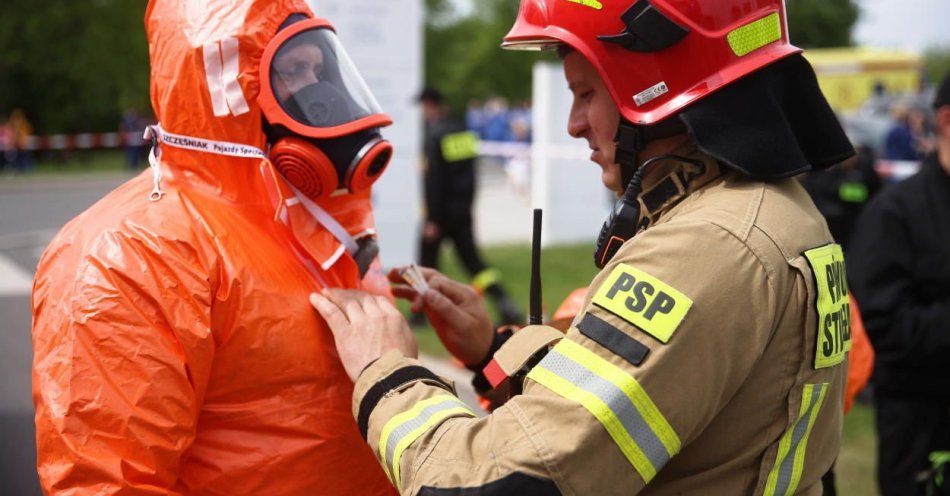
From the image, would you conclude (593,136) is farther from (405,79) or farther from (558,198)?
(558,198)

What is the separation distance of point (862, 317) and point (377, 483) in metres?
2.14

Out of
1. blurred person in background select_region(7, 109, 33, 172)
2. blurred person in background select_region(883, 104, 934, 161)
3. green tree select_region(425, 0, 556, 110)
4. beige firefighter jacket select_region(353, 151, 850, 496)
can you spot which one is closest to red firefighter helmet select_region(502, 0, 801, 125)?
beige firefighter jacket select_region(353, 151, 850, 496)

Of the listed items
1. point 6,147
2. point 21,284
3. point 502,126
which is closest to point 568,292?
point 21,284

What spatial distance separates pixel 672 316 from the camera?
153cm

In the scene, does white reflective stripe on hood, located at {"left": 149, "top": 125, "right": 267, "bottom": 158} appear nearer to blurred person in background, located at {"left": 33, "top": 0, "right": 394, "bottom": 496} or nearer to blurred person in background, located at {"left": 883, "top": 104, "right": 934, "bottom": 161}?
blurred person in background, located at {"left": 33, "top": 0, "right": 394, "bottom": 496}

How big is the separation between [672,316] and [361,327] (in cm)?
73

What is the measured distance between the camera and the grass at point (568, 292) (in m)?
4.94

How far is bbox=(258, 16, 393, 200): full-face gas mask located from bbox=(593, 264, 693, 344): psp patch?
2.65ft

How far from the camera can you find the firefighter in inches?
60.2

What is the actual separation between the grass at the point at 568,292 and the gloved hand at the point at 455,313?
0.76m

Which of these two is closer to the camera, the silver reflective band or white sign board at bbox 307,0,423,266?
the silver reflective band

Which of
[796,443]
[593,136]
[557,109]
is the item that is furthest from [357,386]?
[557,109]

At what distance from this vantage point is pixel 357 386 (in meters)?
1.85

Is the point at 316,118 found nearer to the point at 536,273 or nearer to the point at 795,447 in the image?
the point at 536,273
